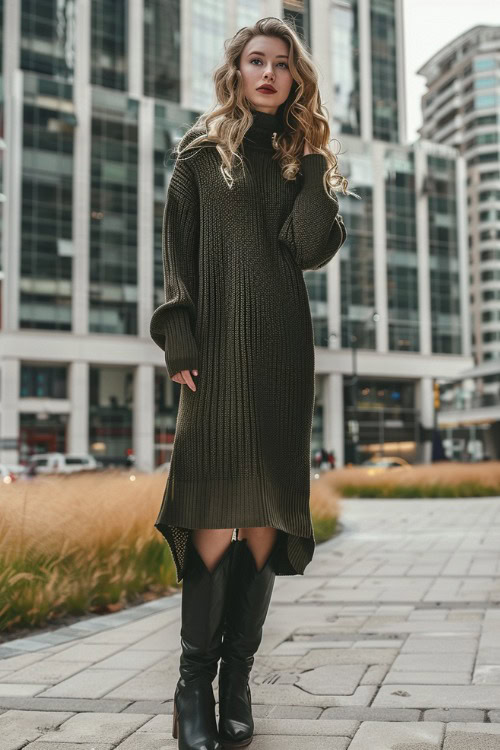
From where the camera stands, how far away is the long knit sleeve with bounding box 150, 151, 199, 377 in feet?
7.84

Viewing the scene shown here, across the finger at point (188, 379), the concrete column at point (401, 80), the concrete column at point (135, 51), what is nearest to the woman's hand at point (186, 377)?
the finger at point (188, 379)

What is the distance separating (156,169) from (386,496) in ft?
93.0

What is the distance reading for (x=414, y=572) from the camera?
6.85 metres

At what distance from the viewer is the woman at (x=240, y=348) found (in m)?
2.36


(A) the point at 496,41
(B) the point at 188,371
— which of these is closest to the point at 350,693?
(B) the point at 188,371

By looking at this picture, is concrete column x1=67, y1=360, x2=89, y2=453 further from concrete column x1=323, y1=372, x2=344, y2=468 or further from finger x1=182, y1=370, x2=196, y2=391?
finger x1=182, y1=370, x2=196, y2=391

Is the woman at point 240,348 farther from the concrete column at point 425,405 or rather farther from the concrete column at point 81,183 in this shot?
the concrete column at point 425,405

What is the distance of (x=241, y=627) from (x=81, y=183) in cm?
4491

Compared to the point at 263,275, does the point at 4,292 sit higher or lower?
higher

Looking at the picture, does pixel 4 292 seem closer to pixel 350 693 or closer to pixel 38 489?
pixel 38 489

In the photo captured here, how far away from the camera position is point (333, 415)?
51.4 metres

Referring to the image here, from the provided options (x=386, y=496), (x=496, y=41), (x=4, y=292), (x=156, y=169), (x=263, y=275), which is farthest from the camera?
(x=496, y=41)

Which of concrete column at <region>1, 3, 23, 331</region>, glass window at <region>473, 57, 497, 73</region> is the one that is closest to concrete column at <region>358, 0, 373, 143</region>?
concrete column at <region>1, 3, 23, 331</region>

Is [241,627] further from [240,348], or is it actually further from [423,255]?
[423,255]
